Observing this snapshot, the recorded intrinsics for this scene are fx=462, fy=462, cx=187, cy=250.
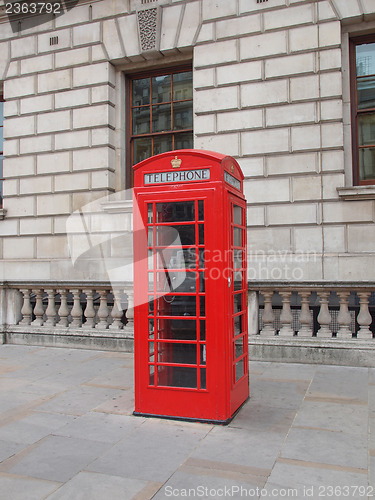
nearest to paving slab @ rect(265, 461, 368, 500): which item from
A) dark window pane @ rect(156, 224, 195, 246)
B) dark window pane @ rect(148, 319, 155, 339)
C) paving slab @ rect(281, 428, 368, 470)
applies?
paving slab @ rect(281, 428, 368, 470)

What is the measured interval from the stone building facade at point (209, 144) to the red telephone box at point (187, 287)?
105 inches

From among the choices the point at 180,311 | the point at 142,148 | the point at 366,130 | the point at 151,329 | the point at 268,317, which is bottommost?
the point at 268,317

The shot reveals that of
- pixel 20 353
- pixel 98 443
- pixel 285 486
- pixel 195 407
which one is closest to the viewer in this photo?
pixel 285 486

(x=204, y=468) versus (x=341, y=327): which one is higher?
(x=341, y=327)

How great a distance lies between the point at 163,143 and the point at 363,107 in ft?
13.8

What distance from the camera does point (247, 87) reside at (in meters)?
9.06

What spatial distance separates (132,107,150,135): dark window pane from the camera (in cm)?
1044

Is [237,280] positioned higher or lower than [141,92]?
lower

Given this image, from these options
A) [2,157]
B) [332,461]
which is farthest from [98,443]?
[2,157]

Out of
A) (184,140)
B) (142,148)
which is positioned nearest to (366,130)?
(184,140)

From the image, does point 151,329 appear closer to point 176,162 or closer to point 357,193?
point 176,162

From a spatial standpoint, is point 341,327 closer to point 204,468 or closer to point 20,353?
point 204,468

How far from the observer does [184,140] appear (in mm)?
10125

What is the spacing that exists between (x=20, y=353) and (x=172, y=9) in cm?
737
